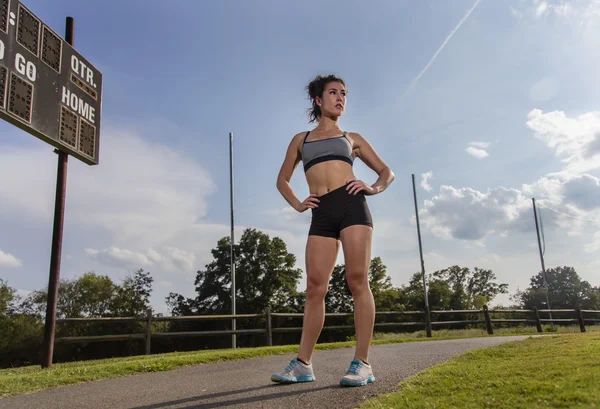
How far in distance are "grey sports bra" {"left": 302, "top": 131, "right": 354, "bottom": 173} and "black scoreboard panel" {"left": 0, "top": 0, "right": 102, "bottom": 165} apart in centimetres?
496

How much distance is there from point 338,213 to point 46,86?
609 centimetres

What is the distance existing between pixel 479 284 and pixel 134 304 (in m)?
56.6

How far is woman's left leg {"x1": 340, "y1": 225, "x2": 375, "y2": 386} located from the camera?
121 inches

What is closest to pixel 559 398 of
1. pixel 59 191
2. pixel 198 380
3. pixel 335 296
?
pixel 198 380

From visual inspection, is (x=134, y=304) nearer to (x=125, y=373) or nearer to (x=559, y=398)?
(x=125, y=373)

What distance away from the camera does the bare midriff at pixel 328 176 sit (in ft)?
10.7

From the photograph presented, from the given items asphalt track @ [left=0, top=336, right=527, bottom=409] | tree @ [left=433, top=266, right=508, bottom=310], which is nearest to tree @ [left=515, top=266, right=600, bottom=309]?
tree @ [left=433, top=266, right=508, bottom=310]

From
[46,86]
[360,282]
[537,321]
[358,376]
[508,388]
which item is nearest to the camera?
[508,388]

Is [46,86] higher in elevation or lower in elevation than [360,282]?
higher

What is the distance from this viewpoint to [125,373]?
5.29 metres

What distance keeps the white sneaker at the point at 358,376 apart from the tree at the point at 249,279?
3486 cm

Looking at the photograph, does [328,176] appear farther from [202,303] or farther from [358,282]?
[202,303]

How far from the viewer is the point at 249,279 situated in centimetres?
3856

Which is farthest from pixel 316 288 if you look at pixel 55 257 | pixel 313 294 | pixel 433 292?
pixel 433 292
